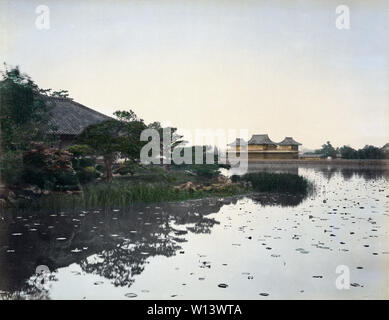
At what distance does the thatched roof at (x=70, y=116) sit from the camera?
16906 millimetres

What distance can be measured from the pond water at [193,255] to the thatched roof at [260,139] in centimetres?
3372

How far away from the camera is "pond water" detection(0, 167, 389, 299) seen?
417 cm

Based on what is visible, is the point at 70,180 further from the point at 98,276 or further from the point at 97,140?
the point at 98,276

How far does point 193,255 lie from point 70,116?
48.2 feet

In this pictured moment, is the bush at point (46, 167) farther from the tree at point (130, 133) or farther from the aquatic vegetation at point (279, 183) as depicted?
the aquatic vegetation at point (279, 183)

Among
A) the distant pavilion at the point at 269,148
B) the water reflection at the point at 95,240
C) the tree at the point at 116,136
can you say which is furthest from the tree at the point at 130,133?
the distant pavilion at the point at 269,148

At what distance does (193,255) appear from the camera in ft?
18.2

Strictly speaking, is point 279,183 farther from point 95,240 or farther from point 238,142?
point 238,142

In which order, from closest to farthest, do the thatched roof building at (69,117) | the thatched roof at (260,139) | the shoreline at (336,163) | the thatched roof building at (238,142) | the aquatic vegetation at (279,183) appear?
the aquatic vegetation at (279,183) → the thatched roof building at (69,117) → the shoreline at (336,163) → the thatched roof at (260,139) → the thatched roof building at (238,142)

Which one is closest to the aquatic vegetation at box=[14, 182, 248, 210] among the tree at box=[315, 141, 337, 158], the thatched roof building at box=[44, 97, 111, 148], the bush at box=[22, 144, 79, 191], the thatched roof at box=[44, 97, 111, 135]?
the bush at box=[22, 144, 79, 191]

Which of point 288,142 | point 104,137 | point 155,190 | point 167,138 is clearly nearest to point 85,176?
point 104,137

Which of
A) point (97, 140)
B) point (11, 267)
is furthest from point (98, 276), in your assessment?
point (97, 140)

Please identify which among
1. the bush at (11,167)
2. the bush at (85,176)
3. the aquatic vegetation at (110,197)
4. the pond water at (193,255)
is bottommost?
the pond water at (193,255)

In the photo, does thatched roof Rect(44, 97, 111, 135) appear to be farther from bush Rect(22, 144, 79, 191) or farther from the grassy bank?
bush Rect(22, 144, 79, 191)
